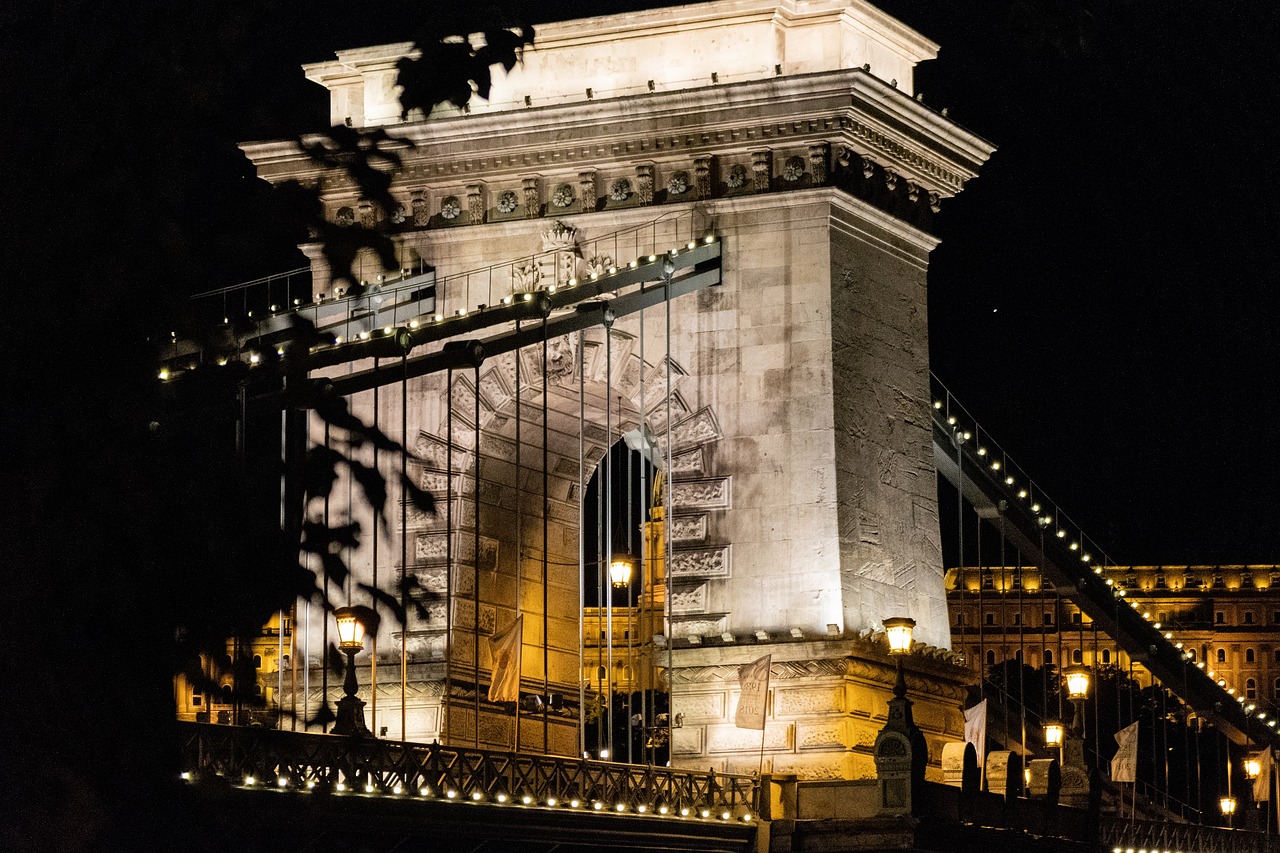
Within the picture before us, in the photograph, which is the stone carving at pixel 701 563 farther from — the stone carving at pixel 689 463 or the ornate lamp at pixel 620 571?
the stone carving at pixel 689 463

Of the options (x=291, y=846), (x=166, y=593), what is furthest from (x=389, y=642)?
(x=166, y=593)

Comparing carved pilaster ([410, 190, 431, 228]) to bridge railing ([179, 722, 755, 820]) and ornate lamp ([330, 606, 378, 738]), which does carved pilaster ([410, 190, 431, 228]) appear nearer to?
bridge railing ([179, 722, 755, 820])

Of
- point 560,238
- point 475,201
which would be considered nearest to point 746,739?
point 560,238

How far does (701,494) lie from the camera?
4391cm

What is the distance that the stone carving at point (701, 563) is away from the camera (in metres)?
43.3

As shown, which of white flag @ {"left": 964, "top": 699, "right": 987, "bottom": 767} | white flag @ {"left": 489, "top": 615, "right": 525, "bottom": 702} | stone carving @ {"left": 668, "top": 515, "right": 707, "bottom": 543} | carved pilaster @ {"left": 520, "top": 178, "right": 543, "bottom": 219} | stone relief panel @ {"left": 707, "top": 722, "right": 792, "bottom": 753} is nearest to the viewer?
white flag @ {"left": 489, "top": 615, "right": 525, "bottom": 702}

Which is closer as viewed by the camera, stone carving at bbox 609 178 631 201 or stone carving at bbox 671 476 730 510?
stone carving at bbox 671 476 730 510

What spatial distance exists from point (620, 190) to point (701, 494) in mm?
5760

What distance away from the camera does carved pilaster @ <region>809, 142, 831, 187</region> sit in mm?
44094

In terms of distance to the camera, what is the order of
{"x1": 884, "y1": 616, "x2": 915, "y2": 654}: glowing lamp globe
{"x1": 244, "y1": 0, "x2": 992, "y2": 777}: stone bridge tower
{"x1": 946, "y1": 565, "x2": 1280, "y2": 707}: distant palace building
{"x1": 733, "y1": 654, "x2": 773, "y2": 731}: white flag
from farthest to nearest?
{"x1": 946, "y1": 565, "x2": 1280, "y2": 707}: distant palace building → {"x1": 244, "y1": 0, "x2": 992, "y2": 777}: stone bridge tower → {"x1": 733, "y1": 654, "x2": 773, "y2": 731}: white flag → {"x1": 884, "y1": 616, "x2": 915, "y2": 654}: glowing lamp globe

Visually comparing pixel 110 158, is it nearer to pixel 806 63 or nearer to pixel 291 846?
pixel 291 846

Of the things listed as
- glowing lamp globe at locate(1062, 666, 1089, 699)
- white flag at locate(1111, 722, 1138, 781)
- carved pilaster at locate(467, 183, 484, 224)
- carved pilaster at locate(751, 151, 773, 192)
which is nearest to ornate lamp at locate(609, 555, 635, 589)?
carved pilaster at locate(751, 151, 773, 192)

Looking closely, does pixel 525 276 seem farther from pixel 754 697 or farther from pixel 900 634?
pixel 900 634

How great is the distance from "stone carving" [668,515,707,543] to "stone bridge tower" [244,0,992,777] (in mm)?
49
